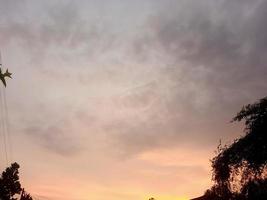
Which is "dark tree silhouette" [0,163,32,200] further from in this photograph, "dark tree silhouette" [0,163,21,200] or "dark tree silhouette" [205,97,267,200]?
"dark tree silhouette" [205,97,267,200]

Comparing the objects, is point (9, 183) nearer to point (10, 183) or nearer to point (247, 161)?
point (10, 183)

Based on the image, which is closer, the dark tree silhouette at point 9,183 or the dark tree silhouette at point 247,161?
the dark tree silhouette at point 247,161

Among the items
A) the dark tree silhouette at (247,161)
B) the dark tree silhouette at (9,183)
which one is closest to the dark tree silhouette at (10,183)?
the dark tree silhouette at (9,183)

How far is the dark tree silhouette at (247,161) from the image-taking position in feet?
102

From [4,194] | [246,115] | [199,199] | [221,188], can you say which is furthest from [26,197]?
[246,115]

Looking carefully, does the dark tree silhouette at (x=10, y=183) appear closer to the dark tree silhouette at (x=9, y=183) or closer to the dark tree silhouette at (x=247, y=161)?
the dark tree silhouette at (x=9, y=183)

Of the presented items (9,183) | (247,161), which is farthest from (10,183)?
(247,161)

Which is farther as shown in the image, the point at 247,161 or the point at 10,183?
the point at 10,183

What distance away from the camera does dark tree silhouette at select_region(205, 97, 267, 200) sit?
102 feet

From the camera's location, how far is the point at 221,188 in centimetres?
3459

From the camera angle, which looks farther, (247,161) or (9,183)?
(9,183)

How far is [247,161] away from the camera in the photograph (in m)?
32.0

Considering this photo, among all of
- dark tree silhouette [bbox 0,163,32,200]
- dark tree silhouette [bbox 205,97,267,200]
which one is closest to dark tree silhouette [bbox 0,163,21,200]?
dark tree silhouette [bbox 0,163,32,200]

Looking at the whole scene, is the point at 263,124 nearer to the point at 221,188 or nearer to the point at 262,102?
the point at 262,102
